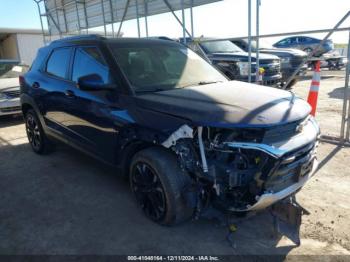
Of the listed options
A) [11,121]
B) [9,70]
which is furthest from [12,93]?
[9,70]

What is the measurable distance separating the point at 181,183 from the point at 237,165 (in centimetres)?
55

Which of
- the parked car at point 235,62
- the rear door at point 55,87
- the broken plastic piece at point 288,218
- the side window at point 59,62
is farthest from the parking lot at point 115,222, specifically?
the parked car at point 235,62

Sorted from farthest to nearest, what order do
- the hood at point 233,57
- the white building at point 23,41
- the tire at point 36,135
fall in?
the white building at point 23,41 < the hood at point 233,57 < the tire at point 36,135

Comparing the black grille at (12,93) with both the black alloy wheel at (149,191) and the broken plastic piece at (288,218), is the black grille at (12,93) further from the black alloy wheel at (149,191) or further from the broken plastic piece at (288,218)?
the broken plastic piece at (288,218)

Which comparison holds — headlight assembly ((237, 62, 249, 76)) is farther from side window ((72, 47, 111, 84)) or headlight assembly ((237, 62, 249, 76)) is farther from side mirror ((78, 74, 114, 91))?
side mirror ((78, 74, 114, 91))

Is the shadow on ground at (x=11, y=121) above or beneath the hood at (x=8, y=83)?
beneath

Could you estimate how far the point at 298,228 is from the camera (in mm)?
2826

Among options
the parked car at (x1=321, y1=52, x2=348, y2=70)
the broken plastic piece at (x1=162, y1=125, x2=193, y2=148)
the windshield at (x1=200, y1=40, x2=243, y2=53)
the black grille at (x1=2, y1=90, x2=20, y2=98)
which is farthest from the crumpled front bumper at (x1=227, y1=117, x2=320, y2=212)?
the parked car at (x1=321, y1=52, x2=348, y2=70)

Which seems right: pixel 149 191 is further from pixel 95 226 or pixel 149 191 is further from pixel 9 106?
pixel 9 106

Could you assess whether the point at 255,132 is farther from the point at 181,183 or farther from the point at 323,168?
the point at 323,168

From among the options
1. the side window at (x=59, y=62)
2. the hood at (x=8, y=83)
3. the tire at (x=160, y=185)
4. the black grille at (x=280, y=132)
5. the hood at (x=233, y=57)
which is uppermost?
the side window at (x=59, y=62)

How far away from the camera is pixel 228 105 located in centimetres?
280

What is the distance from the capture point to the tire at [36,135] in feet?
17.0

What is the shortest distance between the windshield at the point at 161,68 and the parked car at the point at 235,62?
4.32 m
